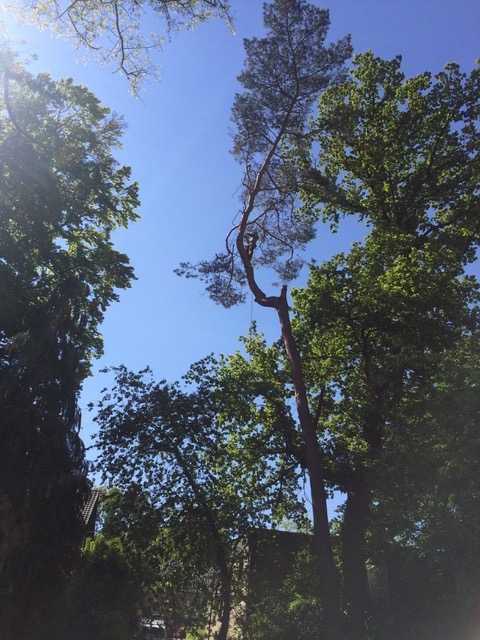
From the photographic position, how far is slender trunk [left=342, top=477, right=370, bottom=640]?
55.7ft

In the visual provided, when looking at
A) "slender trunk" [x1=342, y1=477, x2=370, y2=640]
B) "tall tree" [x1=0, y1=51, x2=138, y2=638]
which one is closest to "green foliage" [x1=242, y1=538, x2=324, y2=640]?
"slender trunk" [x1=342, y1=477, x2=370, y2=640]

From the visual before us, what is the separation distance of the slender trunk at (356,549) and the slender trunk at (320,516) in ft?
12.0

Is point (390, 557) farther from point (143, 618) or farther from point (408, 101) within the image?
point (408, 101)

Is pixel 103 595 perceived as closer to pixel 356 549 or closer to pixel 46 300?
pixel 356 549

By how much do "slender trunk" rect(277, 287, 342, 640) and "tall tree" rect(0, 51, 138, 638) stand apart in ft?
18.9

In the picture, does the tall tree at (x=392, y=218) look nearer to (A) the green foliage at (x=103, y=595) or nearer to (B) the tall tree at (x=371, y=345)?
(B) the tall tree at (x=371, y=345)

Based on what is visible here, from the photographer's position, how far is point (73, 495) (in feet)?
45.6

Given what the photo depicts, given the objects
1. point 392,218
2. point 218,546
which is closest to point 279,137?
point 392,218

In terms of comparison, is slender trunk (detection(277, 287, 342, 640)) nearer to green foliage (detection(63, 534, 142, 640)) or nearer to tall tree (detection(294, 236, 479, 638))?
tall tree (detection(294, 236, 479, 638))

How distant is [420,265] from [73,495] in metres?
11.9

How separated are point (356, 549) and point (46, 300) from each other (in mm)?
11890

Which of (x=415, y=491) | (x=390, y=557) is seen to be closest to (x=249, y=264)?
(x=415, y=491)

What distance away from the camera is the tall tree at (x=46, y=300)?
13.2 meters

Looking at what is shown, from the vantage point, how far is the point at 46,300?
16.3 meters
